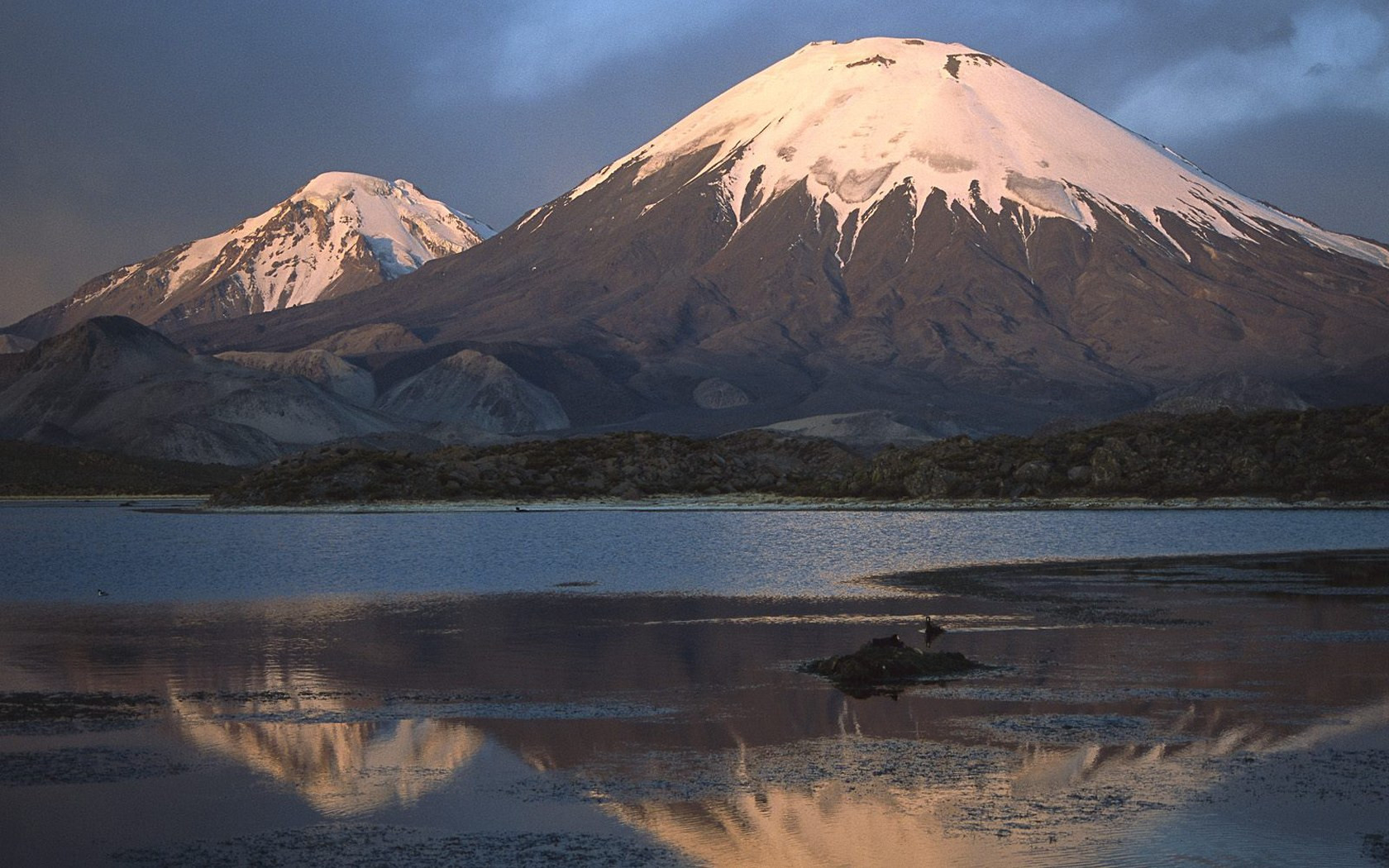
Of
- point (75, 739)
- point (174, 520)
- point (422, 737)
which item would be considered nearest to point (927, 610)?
point (422, 737)

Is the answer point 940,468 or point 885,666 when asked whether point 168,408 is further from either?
point 885,666

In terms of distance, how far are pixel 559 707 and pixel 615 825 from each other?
20.4 ft

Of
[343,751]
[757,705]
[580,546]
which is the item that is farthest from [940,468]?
[343,751]

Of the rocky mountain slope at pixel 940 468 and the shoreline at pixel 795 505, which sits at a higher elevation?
the rocky mountain slope at pixel 940 468

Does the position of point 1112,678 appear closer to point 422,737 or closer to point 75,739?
point 422,737

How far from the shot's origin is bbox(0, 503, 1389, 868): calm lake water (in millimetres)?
13945

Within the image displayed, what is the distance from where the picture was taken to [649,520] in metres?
76.0

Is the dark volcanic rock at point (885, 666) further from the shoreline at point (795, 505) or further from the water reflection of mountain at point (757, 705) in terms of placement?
the shoreline at point (795, 505)

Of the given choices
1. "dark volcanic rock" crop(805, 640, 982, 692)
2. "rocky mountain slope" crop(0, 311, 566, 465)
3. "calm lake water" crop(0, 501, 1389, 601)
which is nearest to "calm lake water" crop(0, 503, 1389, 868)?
"dark volcanic rock" crop(805, 640, 982, 692)

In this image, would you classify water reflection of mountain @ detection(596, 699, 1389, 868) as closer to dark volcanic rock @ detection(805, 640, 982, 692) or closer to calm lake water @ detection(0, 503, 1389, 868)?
calm lake water @ detection(0, 503, 1389, 868)

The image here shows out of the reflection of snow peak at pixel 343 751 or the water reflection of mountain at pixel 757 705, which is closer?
the water reflection of mountain at pixel 757 705

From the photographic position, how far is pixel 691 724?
19219 millimetres

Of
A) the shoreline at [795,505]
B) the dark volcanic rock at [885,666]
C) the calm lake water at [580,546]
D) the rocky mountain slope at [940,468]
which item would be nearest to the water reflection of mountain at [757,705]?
the dark volcanic rock at [885,666]

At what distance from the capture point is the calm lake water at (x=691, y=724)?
45.8ft
